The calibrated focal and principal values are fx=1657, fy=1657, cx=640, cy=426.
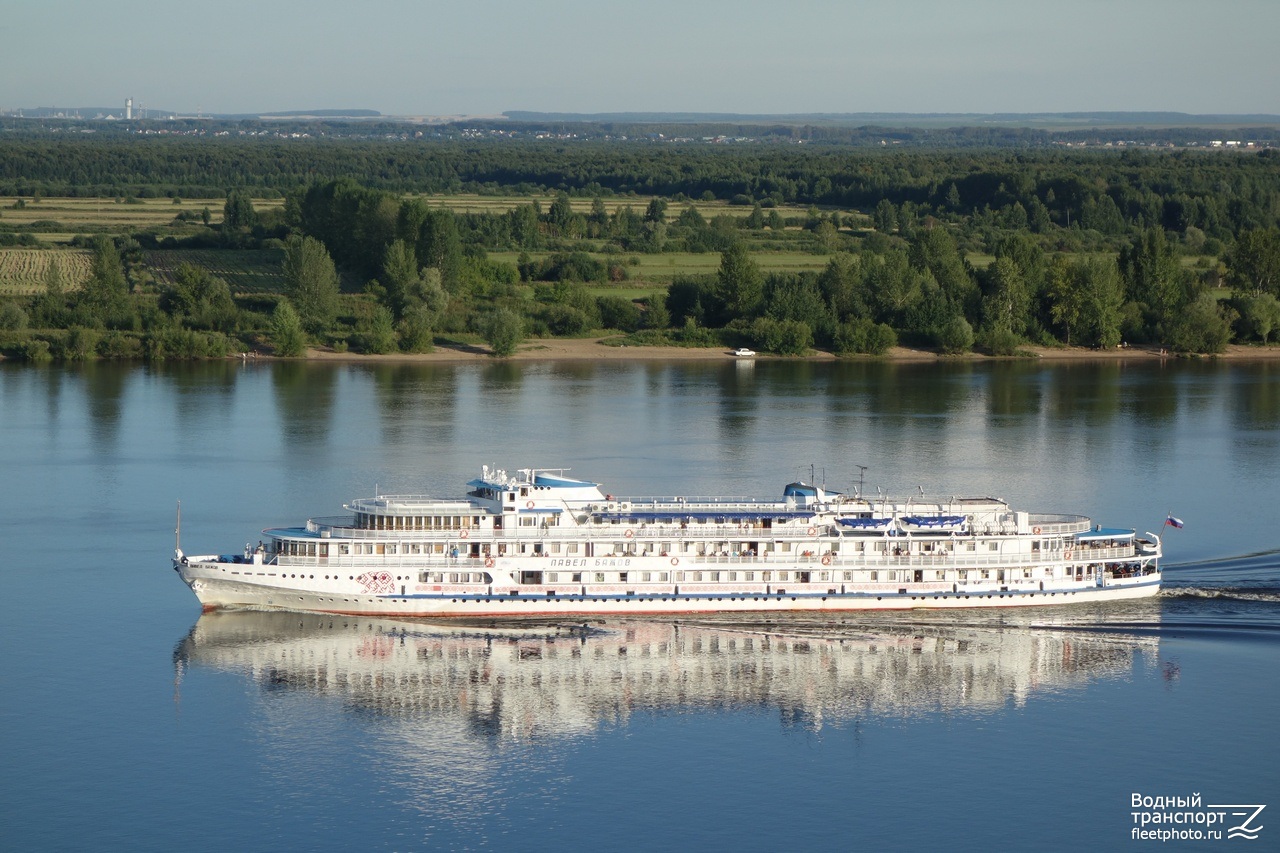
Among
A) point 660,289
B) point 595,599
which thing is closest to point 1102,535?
point 595,599

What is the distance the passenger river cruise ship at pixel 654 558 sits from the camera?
34.1m

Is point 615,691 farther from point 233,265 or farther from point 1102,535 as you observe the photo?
point 233,265

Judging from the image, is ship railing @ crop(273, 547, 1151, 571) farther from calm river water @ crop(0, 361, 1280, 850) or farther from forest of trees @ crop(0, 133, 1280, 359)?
forest of trees @ crop(0, 133, 1280, 359)

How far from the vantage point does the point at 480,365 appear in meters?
74.4

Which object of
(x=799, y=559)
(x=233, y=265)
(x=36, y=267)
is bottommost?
(x=799, y=559)

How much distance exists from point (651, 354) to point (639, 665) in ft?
155

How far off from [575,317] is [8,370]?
25976 millimetres

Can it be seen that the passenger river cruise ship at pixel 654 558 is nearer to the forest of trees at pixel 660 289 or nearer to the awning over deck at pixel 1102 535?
the awning over deck at pixel 1102 535

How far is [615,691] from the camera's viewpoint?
30125 millimetres

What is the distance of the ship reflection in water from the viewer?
2942cm

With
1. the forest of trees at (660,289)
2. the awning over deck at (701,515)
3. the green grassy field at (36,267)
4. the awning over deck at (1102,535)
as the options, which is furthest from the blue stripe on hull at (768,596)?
the green grassy field at (36,267)

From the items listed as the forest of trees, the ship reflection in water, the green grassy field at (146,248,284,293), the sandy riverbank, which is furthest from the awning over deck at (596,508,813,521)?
the green grassy field at (146,248,284,293)

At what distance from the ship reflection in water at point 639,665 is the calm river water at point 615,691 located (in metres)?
0.08

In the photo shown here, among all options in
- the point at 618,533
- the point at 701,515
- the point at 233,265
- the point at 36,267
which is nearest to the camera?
the point at 618,533
